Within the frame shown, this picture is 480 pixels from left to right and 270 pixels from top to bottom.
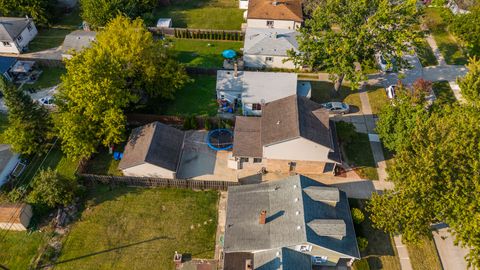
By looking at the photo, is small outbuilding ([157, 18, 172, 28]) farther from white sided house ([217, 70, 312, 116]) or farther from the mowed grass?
the mowed grass

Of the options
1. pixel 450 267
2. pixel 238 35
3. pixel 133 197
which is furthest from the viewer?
pixel 238 35

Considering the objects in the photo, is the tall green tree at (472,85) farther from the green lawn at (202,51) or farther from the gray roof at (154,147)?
the gray roof at (154,147)

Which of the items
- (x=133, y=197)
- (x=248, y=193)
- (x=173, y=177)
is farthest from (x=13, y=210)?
(x=248, y=193)

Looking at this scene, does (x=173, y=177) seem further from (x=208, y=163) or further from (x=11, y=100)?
(x=11, y=100)

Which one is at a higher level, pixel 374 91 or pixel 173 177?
pixel 374 91

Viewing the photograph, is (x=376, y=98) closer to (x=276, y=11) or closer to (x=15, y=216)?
(x=276, y=11)

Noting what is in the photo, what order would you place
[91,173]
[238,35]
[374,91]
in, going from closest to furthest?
1. [91,173]
2. [374,91]
3. [238,35]

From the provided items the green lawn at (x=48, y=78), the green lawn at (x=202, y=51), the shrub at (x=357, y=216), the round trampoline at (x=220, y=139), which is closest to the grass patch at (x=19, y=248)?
the round trampoline at (x=220, y=139)

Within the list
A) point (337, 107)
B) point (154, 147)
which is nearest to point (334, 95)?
point (337, 107)

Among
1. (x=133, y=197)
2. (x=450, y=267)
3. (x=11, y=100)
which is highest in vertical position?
(x=11, y=100)
